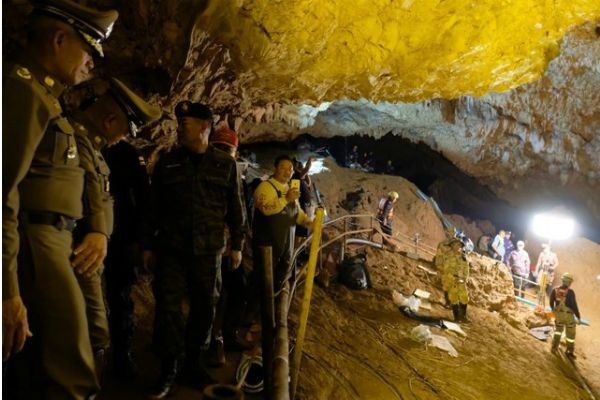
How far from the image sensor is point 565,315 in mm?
8789

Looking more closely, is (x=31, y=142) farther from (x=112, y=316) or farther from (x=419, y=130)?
(x=419, y=130)

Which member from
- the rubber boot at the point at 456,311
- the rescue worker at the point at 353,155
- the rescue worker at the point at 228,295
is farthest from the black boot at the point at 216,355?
the rescue worker at the point at 353,155

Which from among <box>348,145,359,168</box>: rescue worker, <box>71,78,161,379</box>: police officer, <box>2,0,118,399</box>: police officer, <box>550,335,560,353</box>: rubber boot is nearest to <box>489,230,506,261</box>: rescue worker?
<box>550,335,560,353</box>: rubber boot

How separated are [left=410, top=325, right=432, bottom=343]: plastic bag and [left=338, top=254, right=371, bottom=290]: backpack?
1.53 meters

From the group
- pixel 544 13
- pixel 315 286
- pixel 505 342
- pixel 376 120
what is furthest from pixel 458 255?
pixel 376 120

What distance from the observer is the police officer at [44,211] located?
1.61 m

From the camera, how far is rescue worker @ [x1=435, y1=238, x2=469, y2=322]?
8.02 metres

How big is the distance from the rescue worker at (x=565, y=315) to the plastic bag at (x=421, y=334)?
148 inches

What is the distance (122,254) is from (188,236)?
0.62 metres

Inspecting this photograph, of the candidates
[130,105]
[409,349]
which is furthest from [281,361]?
[409,349]

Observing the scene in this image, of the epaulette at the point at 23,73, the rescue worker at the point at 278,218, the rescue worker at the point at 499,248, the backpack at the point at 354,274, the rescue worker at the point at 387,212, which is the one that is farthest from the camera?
the rescue worker at the point at 499,248

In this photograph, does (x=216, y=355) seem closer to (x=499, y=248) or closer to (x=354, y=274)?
(x=354, y=274)

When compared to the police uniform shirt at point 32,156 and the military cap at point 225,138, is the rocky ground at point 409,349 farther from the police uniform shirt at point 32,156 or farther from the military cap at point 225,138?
the military cap at point 225,138

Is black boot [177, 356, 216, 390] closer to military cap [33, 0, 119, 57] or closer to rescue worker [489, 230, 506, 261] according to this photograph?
military cap [33, 0, 119, 57]
